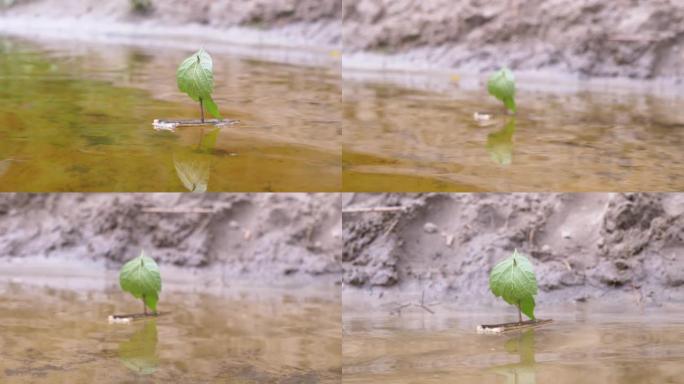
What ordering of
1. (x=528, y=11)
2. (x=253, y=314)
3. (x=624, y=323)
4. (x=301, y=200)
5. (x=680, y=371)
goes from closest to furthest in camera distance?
(x=680, y=371)
(x=624, y=323)
(x=253, y=314)
(x=301, y=200)
(x=528, y=11)

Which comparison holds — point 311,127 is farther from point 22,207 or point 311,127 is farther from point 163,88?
point 22,207

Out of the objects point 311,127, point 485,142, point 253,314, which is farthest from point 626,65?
point 253,314

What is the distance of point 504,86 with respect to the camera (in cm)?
648

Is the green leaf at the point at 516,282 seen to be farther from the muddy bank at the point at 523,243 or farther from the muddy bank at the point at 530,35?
the muddy bank at the point at 530,35

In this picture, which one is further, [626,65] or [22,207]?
[626,65]

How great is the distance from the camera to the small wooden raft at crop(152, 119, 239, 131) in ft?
17.5

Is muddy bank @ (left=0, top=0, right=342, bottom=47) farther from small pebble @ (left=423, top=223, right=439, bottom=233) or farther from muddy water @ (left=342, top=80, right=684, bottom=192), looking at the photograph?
small pebble @ (left=423, top=223, right=439, bottom=233)

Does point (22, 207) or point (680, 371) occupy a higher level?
point (680, 371)

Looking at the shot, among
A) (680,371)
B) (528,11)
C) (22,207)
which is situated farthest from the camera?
(528,11)

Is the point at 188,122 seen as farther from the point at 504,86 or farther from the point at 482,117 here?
the point at 504,86

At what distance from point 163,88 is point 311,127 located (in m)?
1.67

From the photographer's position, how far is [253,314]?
536cm

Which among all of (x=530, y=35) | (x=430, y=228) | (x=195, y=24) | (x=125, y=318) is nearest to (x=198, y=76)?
(x=125, y=318)

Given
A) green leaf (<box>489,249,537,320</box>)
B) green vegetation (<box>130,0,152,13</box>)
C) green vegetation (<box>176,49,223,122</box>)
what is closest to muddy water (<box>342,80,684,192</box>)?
green leaf (<box>489,249,537,320</box>)
